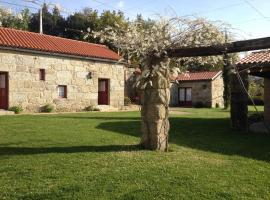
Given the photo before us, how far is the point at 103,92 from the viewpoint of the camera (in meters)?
26.6

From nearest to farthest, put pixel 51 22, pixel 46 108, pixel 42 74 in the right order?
pixel 46 108 < pixel 42 74 < pixel 51 22

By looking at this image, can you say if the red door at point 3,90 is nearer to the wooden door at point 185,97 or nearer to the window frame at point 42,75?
the window frame at point 42,75

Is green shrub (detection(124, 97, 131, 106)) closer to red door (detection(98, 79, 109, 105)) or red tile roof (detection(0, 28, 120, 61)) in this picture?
red door (detection(98, 79, 109, 105))

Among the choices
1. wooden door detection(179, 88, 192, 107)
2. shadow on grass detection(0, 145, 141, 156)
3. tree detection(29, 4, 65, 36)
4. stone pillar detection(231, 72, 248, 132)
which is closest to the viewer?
shadow on grass detection(0, 145, 141, 156)

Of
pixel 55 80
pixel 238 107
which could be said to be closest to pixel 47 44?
pixel 55 80

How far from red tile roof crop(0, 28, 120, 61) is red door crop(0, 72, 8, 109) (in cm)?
154

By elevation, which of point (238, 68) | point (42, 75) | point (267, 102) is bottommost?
point (267, 102)

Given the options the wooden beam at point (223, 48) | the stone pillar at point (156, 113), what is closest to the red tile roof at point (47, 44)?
the stone pillar at point (156, 113)

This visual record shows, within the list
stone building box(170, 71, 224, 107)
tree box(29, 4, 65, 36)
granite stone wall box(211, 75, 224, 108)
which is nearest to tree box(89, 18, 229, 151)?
stone building box(170, 71, 224, 107)

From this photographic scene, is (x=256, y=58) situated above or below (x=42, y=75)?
above

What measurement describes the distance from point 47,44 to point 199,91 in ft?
57.5

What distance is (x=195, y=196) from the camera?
607 cm

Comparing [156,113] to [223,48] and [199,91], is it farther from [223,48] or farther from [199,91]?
[199,91]

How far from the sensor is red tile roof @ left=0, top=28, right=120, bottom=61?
21.0 m
